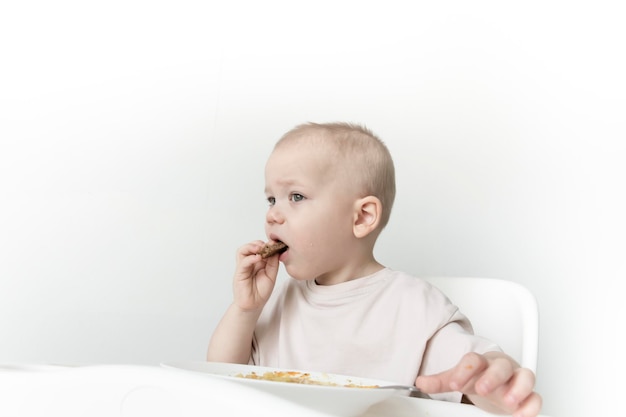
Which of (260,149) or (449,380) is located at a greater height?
(260,149)

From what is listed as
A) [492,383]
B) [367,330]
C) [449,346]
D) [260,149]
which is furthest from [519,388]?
[260,149]

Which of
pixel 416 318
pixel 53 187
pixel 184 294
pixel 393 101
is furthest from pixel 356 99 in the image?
pixel 416 318

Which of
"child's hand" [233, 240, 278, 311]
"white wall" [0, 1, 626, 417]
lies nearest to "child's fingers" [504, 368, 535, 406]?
"child's hand" [233, 240, 278, 311]

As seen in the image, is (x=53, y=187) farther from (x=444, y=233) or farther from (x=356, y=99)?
(x=444, y=233)

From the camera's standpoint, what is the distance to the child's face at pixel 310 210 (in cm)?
134

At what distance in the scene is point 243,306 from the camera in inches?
53.9

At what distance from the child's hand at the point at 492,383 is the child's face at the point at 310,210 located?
513mm

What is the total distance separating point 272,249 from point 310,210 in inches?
3.6

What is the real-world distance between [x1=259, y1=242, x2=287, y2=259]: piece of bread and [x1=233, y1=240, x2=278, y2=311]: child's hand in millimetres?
11

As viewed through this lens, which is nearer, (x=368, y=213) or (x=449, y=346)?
(x=449, y=346)

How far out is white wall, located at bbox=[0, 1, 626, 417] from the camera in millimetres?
1929

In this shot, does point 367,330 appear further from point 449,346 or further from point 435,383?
point 435,383

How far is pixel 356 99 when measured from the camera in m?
2.10

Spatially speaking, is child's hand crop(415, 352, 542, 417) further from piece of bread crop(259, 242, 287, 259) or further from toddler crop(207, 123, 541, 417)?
piece of bread crop(259, 242, 287, 259)
